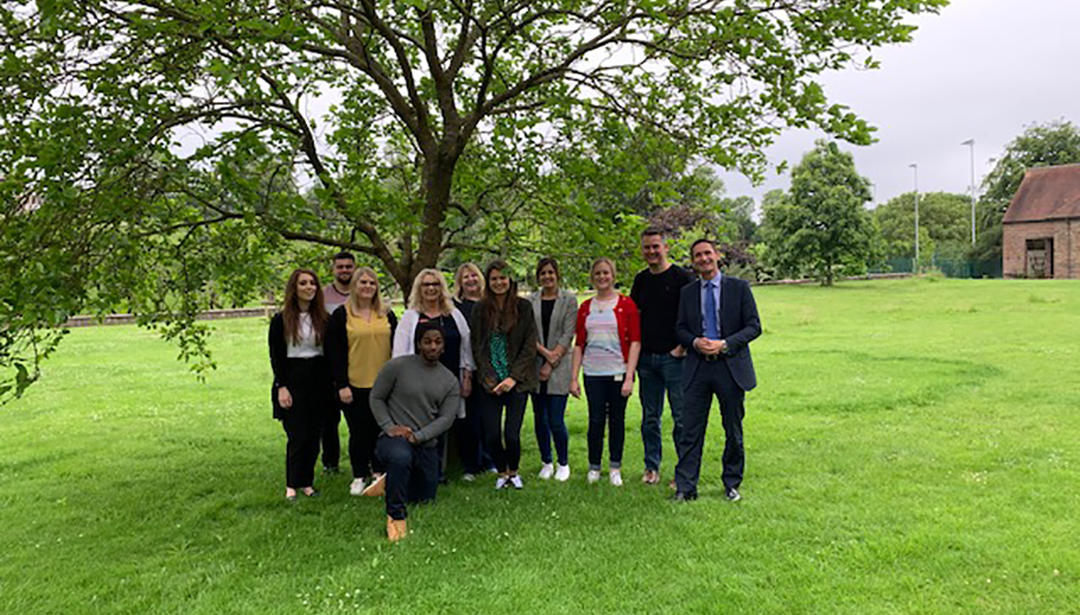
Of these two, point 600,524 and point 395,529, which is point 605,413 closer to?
point 600,524

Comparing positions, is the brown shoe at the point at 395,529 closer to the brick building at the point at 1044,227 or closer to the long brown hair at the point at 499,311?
the long brown hair at the point at 499,311

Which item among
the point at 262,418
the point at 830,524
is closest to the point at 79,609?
the point at 830,524

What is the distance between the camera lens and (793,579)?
181 inches

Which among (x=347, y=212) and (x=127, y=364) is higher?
(x=347, y=212)

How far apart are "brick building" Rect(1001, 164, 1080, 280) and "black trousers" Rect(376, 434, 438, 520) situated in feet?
190

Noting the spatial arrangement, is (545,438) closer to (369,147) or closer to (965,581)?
(965,581)

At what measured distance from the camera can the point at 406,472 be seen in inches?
224

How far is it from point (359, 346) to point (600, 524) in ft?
8.63

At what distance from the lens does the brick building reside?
2000 inches

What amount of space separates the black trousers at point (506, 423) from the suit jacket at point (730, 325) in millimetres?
1542

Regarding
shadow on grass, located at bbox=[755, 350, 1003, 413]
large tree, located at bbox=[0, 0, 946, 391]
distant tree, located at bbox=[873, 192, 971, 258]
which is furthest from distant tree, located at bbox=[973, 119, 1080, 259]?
large tree, located at bbox=[0, 0, 946, 391]

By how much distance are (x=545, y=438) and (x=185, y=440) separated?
5495mm

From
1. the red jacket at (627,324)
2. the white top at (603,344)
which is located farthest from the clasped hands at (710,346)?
the white top at (603,344)

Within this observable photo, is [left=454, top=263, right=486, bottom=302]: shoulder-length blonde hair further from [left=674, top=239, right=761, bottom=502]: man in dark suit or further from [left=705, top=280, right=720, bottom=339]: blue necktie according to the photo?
[left=705, top=280, right=720, bottom=339]: blue necktie
